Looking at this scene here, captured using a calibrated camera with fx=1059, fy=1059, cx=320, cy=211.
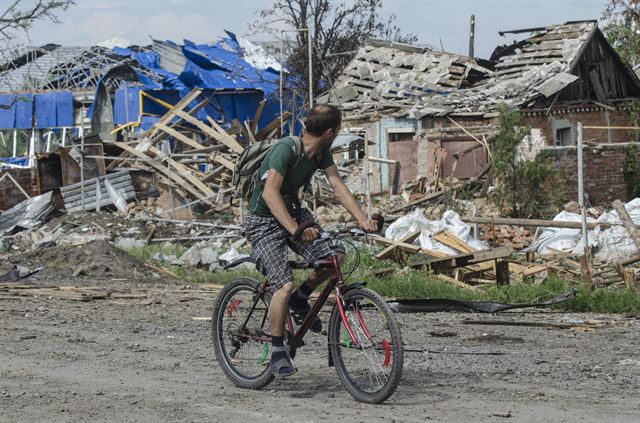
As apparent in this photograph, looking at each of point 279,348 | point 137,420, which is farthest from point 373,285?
point 137,420

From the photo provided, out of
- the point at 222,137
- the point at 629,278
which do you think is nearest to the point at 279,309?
the point at 629,278

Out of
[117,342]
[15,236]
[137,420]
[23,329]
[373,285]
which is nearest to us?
[137,420]

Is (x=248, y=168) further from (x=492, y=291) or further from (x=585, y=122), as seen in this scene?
(x=585, y=122)

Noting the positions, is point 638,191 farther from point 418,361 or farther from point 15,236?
point 418,361

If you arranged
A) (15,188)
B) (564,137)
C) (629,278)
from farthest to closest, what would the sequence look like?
(564,137) → (15,188) → (629,278)

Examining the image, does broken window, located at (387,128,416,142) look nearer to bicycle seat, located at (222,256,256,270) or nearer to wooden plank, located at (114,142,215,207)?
wooden plank, located at (114,142,215,207)

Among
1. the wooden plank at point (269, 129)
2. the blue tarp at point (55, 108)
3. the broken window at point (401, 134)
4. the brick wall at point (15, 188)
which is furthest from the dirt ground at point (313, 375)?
the blue tarp at point (55, 108)

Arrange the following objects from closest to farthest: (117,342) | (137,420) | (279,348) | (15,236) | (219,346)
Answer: (137,420)
(279,348)
(219,346)
(117,342)
(15,236)

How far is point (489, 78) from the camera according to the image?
117ft

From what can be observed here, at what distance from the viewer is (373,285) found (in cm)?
1418

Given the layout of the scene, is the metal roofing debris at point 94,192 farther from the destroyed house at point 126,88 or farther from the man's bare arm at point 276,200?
the man's bare arm at point 276,200

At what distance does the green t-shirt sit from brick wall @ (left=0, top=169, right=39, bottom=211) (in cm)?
2356

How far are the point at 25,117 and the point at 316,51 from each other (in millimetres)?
15904

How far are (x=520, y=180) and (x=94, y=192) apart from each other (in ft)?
37.7
